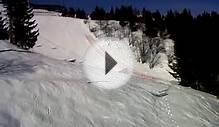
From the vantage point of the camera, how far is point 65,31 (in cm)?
6091

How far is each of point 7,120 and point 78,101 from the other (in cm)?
200

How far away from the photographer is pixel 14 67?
360 inches

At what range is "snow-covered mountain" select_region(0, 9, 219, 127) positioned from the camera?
284 inches

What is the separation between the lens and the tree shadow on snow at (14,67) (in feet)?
28.2

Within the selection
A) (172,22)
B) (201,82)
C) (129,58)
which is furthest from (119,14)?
(201,82)

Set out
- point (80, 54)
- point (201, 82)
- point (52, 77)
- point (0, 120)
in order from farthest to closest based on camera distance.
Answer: point (80, 54) → point (201, 82) → point (52, 77) → point (0, 120)

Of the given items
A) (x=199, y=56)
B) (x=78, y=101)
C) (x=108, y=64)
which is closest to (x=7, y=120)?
(x=78, y=101)

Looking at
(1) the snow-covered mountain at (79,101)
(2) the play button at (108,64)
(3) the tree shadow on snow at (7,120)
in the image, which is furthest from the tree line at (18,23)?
(3) the tree shadow on snow at (7,120)

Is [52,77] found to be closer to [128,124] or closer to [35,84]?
[35,84]

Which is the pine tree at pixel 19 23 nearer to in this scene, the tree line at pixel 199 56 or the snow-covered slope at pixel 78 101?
the tree line at pixel 199 56

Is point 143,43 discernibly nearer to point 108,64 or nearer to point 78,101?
point 108,64

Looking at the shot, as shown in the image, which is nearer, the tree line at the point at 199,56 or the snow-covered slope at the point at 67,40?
the tree line at the point at 199,56

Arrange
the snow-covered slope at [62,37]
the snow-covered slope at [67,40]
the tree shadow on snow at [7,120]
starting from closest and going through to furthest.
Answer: the tree shadow on snow at [7,120] → the snow-covered slope at [67,40] → the snow-covered slope at [62,37]

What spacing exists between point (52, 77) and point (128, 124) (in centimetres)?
229
